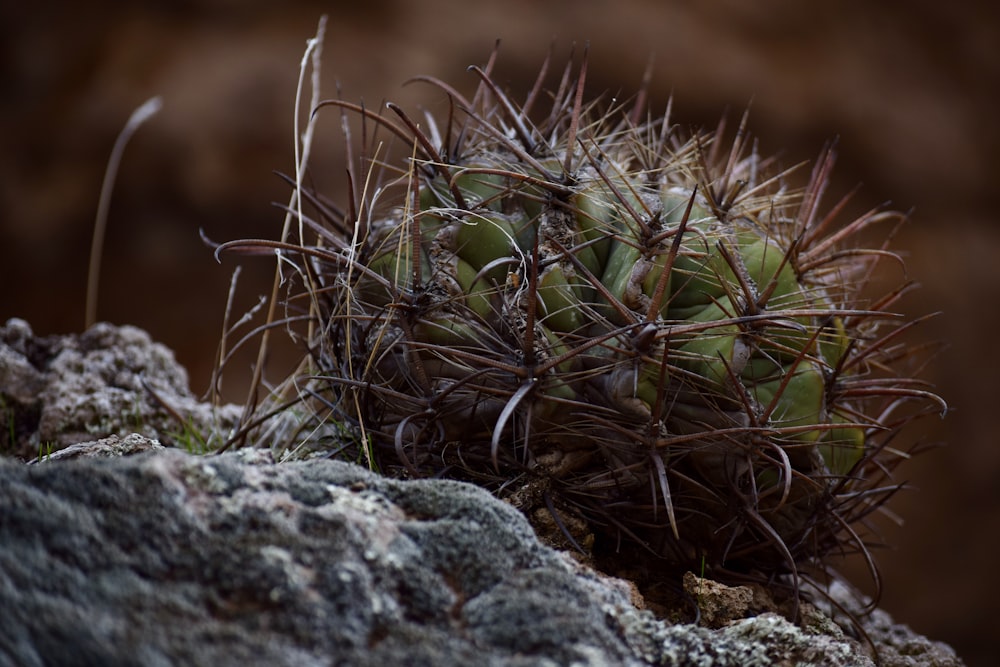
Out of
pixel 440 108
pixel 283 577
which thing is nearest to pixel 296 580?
pixel 283 577

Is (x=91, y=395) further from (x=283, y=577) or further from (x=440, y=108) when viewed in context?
(x=440, y=108)

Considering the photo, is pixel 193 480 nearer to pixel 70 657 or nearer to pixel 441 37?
pixel 70 657

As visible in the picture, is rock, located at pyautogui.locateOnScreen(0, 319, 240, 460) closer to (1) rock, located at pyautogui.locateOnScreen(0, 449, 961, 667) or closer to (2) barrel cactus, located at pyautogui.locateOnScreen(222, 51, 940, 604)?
(2) barrel cactus, located at pyautogui.locateOnScreen(222, 51, 940, 604)

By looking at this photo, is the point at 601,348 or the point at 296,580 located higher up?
the point at 601,348

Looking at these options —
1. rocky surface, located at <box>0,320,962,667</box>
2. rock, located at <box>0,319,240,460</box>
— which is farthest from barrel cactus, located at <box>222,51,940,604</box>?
rock, located at <box>0,319,240,460</box>

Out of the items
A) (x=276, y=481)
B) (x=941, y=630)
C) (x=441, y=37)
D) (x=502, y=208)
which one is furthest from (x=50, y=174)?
(x=941, y=630)

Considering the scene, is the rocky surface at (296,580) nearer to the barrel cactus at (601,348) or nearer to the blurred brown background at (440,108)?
the barrel cactus at (601,348)
